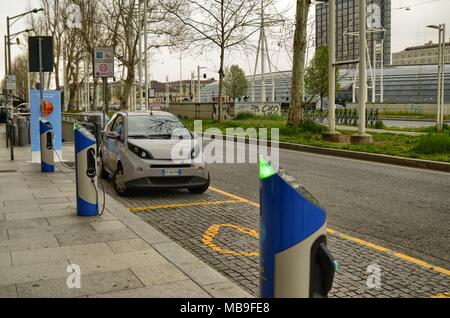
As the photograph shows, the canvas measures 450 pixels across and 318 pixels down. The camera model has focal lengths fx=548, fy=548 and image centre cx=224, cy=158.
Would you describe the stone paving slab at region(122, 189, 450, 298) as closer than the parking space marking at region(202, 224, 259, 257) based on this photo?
Yes

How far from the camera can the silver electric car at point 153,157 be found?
9344 mm

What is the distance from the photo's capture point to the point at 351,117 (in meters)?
36.8

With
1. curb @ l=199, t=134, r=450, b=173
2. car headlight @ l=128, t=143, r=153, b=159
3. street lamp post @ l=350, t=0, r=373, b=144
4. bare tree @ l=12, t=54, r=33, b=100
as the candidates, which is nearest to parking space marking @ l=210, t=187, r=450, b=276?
car headlight @ l=128, t=143, r=153, b=159

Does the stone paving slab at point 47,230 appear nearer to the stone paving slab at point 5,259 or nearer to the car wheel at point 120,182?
the stone paving slab at point 5,259

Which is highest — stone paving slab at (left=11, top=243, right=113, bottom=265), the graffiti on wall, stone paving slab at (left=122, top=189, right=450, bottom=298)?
the graffiti on wall

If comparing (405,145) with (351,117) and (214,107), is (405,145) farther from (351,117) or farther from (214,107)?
(214,107)

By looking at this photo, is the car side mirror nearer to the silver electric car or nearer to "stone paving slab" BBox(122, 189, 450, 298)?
the silver electric car

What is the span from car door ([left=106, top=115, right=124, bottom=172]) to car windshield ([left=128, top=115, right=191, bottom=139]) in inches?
7.7

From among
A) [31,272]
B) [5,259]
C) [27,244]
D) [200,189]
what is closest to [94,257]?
Result: [31,272]

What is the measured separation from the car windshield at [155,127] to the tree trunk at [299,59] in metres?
13.4

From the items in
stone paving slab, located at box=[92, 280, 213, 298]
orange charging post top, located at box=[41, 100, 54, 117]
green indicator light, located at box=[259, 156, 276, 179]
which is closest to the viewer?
green indicator light, located at box=[259, 156, 276, 179]

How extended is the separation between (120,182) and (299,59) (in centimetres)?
1528

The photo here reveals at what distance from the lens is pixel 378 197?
9.34 meters

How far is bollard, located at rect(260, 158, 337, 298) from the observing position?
268cm
